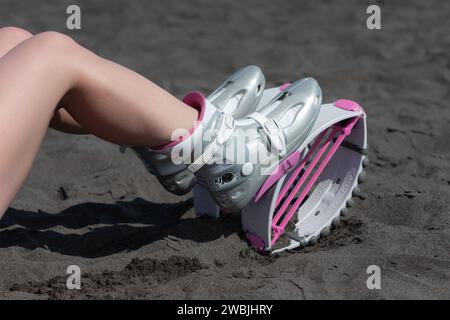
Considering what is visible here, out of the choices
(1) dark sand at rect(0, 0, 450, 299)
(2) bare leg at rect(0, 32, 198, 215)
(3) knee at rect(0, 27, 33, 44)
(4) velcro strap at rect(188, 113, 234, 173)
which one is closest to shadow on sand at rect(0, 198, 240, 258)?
(1) dark sand at rect(0, 0, 450, 299)

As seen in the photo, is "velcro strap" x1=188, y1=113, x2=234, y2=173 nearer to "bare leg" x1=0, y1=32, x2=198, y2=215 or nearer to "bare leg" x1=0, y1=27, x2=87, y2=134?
"bare leg" x1=0, y1=32, x2=198, y2=215

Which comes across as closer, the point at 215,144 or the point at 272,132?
the point at 215,144

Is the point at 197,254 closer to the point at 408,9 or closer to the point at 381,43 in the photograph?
the point at 381,43

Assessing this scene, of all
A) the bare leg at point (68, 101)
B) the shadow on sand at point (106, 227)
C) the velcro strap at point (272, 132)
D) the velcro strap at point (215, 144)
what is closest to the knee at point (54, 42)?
the bare leg at point (68, 101)

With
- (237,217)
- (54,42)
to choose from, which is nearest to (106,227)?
(237,217)

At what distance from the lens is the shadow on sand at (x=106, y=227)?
2348mm

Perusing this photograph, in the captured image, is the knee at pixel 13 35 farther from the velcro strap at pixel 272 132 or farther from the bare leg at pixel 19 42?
the velcro strap at pixel 272 132

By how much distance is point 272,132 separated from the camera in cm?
214

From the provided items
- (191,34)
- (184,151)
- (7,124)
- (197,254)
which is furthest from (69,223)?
(191,34)

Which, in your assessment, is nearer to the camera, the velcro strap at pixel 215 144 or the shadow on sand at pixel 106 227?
the velcro strap at pixel 215 144

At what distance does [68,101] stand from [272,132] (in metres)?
0.59

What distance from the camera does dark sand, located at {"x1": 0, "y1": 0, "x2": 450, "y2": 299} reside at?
2051mm

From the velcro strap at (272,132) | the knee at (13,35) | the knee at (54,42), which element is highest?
the knee at (54,42)

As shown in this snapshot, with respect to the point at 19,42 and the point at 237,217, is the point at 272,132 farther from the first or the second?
the point at 19,42
